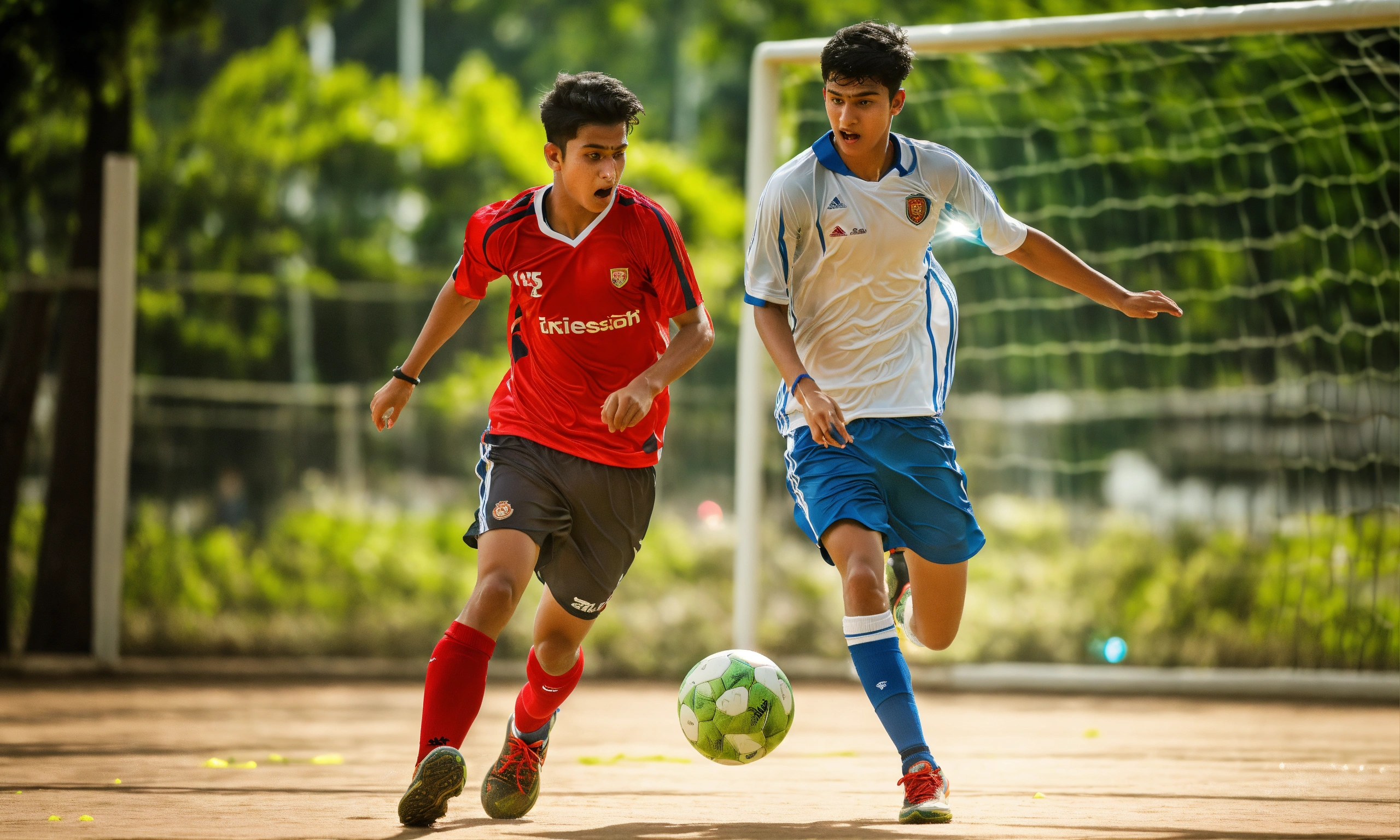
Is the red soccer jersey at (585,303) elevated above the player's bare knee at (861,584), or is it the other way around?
the red soccer jersey at (585,303)

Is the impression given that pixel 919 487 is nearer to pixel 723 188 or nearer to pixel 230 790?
pixel 230 790

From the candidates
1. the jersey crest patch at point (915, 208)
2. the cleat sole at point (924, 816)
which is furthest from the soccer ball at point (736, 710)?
the jersey crest patch at point (915, 208)

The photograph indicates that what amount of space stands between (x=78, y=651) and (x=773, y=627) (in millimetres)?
4929

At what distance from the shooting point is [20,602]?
9.52 meters

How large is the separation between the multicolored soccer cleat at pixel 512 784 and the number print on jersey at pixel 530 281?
1369 millimetres

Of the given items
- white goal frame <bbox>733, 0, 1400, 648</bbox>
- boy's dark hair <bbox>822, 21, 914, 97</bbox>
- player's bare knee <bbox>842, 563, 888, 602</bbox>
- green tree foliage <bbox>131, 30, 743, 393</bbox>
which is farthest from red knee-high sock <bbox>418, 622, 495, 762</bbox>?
green tree foliage <bbox>131, 30, 743, 393</bbox>

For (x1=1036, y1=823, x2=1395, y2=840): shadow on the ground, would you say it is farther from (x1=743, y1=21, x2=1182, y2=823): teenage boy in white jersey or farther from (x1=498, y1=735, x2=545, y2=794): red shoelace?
(x1=498, y1=735, x2=545, y2=794): red shoelace

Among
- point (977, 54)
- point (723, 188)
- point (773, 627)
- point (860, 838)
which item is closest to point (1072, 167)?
point (977, 54)

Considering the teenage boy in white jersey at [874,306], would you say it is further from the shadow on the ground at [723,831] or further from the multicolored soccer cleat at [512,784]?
the multicolored soccer cleat at [512,784]

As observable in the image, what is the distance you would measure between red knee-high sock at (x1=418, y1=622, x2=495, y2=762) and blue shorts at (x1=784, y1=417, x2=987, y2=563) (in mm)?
1089

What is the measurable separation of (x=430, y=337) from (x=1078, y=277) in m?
2.10

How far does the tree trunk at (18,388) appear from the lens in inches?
372

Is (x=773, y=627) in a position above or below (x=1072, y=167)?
below

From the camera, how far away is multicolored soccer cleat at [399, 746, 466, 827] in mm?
3646
